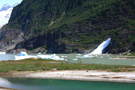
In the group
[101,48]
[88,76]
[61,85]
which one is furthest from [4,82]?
[101,48]

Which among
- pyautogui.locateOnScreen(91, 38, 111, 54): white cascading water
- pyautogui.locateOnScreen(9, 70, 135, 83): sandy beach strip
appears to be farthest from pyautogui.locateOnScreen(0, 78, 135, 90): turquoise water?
pyautogui.locateOnScreen(91, 38, 111, 54): white cascading water

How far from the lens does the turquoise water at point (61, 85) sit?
42.2 m

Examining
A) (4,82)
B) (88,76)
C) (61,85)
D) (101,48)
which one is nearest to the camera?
(61,85)

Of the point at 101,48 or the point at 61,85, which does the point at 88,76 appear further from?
the point at 101,48

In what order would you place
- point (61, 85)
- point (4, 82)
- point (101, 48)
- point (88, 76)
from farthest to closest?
point (101, 48)
point (88, 76)
point (4, 82)
point (61, 85)

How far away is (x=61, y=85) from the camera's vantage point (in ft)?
146

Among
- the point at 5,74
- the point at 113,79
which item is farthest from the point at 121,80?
the point at 5,74

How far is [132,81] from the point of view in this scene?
44.3 m

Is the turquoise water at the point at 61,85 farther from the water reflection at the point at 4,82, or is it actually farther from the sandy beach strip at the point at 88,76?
the sandy beach strip at the point at 88,76

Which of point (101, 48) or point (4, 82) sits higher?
point (101, 48)

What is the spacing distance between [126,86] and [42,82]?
14.0m

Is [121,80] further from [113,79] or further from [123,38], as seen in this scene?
[123,38]

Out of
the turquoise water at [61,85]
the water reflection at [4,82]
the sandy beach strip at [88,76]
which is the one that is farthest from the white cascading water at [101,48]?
the turquoise water at [61,85]

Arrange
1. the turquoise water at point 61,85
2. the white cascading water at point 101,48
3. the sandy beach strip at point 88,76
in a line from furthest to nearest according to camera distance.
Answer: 1. the white cascading water at point 101,48
2. the sandy beach strip at point 88,76
3. the turquoise water at point 61,85
